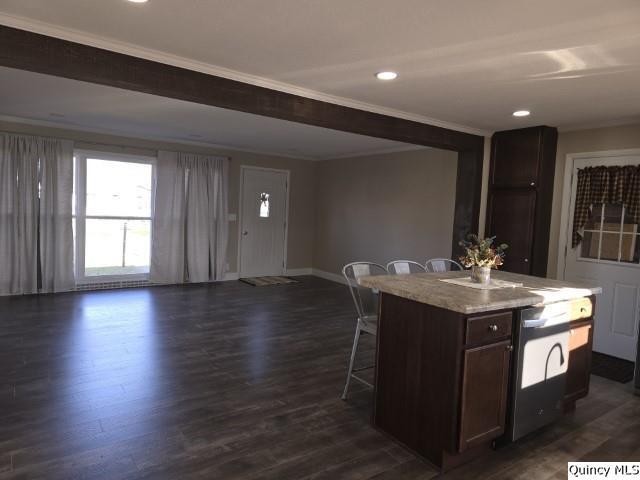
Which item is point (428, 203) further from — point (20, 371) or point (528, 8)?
point (20, 371)

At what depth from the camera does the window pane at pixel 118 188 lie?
6.49 meters

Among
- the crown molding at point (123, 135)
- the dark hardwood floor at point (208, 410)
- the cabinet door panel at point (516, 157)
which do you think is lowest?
the dark hardwood floor at point (208, 410)

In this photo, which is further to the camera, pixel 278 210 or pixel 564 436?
pixel 278 210

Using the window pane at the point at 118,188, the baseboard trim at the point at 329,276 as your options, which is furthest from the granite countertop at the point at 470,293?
the window pane at the point at 118,188

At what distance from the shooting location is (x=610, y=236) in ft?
14.2

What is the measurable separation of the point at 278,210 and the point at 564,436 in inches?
249

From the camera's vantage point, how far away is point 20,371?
3.37 metres

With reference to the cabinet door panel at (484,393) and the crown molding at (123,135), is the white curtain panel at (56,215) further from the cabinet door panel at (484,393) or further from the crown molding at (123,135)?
the cabinet door panel at (484,393)

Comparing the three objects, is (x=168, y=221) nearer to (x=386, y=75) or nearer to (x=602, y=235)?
(x=386, y=75)

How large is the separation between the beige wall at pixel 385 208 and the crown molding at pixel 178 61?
6.89ft

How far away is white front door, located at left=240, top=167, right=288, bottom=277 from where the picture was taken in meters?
7.93

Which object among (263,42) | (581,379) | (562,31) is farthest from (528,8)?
(581,379)

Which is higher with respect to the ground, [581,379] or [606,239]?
[606,239]

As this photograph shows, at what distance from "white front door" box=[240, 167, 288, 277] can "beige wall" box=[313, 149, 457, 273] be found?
0.78m
